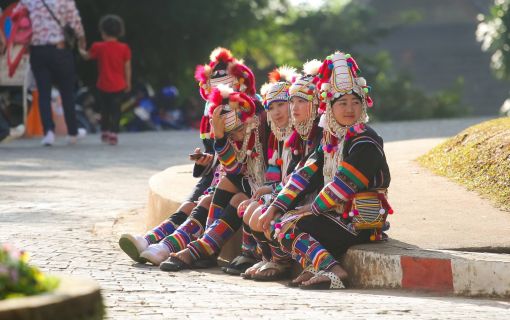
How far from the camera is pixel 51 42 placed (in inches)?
638

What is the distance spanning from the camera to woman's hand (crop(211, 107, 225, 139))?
8.30 meters

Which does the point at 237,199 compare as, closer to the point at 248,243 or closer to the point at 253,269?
the point at 248,243

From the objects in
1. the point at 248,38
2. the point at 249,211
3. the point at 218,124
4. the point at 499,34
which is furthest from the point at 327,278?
the point at 499,34

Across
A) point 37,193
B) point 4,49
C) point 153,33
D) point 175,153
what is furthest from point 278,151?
point 153,33

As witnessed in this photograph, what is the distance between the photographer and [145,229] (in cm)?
993

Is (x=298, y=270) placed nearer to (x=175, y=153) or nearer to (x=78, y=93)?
(x=175, y=153)

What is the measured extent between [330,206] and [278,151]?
0.92m

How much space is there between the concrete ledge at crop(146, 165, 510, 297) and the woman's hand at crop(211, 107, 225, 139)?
4.32 feet

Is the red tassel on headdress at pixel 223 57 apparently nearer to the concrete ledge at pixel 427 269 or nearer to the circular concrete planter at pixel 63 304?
the concrete ledge at pixel 427 269

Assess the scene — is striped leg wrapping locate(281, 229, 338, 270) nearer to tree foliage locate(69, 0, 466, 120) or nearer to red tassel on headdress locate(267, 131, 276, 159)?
red tassel on headdress locate(267, 131, 276, 159)

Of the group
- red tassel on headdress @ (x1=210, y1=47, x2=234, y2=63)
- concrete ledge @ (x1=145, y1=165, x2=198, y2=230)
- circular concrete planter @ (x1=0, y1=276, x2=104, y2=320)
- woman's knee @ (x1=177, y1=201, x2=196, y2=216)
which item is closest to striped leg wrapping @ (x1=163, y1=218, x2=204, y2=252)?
woman's knee @ (x1=177, y1=201, x2=196, y2=216)

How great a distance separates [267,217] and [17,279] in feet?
11.6

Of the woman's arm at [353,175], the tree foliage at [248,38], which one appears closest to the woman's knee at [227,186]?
the woman's arm at [353,175]

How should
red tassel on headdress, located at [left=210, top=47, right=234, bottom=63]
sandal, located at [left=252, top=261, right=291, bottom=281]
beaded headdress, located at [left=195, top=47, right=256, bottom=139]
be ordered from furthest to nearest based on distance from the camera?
1. red tassel on headdress, located at [left=210, top=47, right=234, bottom=63]
2. beaded headdress, located at [left=195, top=47, right=256, bottom=139]
3. sandal, located at [left=252, top=261, right=291, bottom=281]
